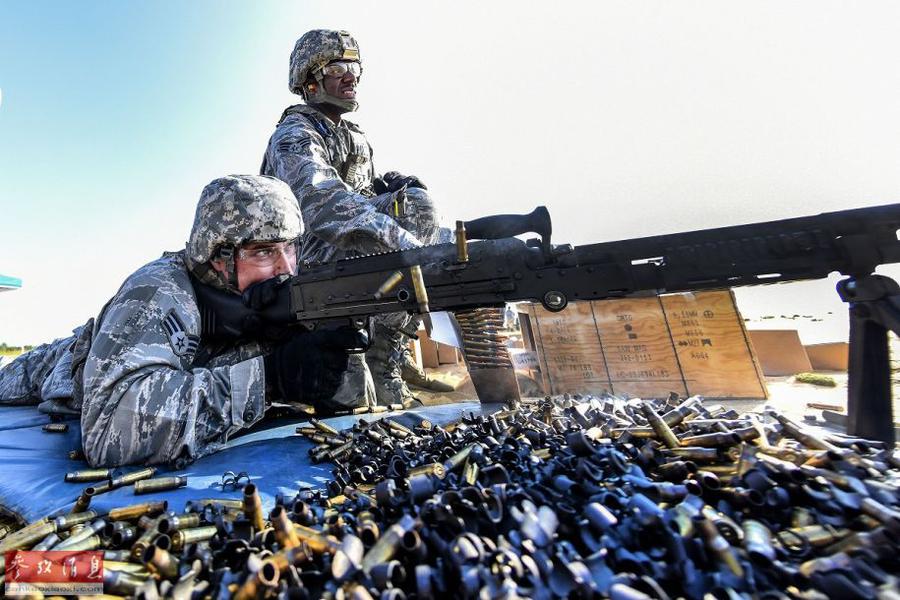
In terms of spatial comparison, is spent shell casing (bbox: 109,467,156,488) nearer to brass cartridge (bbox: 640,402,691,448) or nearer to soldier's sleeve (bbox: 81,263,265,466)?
soldier's sleeve (bbox: 81,263,265,466)

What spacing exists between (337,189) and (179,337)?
1795 mm

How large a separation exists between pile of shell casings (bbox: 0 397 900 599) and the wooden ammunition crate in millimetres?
3042

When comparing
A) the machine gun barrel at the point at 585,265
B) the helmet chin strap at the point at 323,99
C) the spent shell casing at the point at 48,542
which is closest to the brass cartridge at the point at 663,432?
the machine gun barrel at the point at 585,265

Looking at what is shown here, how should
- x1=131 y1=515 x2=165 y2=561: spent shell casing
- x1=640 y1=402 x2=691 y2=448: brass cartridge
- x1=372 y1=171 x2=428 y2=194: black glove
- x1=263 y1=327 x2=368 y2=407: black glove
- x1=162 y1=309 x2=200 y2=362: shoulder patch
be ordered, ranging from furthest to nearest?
1. x1=372 y1=171 x2=428 y2=194: black glove
2. x1=263 y1=327 x2=368 y2=407: black glove
3. x1=162 y1=309 x2=200 y2=362: shoulder patch
4. x1=640 y1=402 x2=691 y2=448: brass cartridge
5. x1=131 y1=515 x2=165 y2=561: spent shell casing

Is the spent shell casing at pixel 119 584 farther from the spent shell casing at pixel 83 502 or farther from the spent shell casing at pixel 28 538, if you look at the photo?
the spent shell casing at pixel 83 502

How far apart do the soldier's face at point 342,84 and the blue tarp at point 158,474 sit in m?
3.62

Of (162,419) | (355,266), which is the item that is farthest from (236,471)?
(355,266)

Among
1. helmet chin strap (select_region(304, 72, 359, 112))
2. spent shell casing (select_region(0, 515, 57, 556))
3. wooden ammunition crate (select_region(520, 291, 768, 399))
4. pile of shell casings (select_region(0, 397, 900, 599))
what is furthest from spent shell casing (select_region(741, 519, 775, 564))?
helmet chin strap (select_region(304, 72, 359, 112))

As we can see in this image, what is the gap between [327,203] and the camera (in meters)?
3.53

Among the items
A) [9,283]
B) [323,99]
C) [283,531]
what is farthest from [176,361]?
[9,283]

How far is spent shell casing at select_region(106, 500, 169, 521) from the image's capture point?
1.52 metres

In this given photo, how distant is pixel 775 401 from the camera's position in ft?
13.9

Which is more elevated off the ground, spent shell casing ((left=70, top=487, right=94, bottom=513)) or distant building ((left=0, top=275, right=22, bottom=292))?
distant building ((left=0, top=275, right=22, bottom=292))

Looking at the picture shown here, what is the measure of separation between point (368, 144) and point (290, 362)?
3.39 meters
